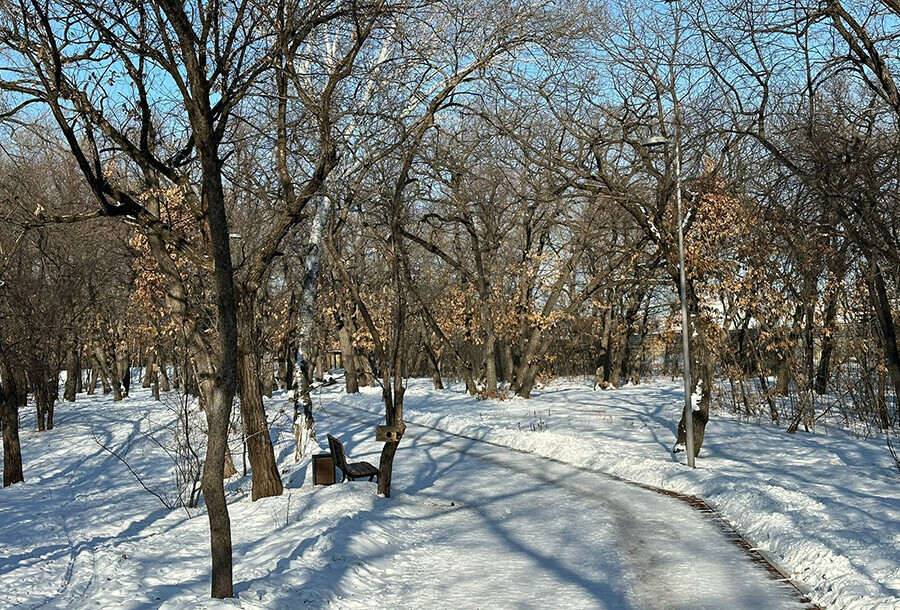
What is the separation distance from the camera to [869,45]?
13.5 m

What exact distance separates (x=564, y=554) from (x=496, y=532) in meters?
1.73

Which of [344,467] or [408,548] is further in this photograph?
[344,467]

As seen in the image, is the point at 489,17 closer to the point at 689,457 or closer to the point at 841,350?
the point at 689,457

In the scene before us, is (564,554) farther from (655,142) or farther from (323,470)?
(655,142)

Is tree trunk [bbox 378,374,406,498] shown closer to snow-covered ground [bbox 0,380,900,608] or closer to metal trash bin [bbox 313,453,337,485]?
snow-covered ground [bbox 0,380,900,608]

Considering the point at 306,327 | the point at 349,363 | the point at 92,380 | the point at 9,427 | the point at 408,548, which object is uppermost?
the point at 306,327

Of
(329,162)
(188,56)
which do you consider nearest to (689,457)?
(329,162)

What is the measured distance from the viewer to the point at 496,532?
1159cm

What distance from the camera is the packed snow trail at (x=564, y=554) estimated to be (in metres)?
8.28

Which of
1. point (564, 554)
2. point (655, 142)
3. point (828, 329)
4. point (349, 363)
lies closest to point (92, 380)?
point (349, 363)

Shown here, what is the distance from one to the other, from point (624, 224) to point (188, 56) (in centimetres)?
2553

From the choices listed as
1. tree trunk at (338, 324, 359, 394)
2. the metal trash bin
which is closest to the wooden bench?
the metal trash bin

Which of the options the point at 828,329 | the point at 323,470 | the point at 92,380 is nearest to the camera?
the point at 323,470

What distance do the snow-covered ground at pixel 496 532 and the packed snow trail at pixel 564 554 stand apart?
0.04 metres
